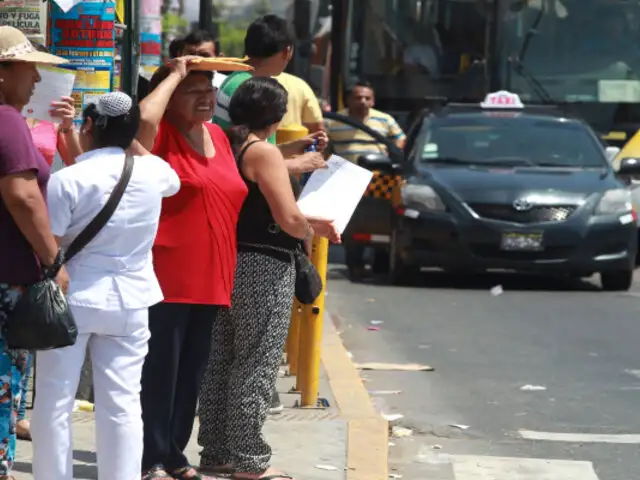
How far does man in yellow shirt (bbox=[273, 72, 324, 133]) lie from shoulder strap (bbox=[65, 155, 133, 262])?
3374 millimetres

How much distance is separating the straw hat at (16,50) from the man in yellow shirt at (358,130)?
996 centimetres

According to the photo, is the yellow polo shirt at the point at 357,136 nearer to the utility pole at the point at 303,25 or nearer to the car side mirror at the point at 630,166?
the car side mirror at the point at 630,166

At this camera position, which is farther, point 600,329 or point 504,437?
point 600,329

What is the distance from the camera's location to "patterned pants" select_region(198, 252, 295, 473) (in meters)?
6.67

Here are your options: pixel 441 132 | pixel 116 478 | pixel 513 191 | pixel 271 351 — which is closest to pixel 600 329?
pixel 513 191

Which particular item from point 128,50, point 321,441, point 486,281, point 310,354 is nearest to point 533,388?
point 310,354

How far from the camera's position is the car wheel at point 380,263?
16500 mm

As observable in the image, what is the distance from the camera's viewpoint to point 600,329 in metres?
12.4

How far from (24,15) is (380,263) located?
8.93 meters

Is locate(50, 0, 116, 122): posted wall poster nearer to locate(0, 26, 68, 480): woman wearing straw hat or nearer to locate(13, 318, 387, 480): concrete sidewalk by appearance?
locate(13, 318, 387, 480): concrete sidewalk

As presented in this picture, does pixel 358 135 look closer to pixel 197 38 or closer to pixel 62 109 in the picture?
pixel 197 38

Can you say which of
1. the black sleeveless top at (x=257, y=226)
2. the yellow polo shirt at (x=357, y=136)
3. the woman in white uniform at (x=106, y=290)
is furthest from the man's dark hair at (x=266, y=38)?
the yellow polo shirt at (x=357, y=136)

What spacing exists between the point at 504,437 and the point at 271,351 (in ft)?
6.89

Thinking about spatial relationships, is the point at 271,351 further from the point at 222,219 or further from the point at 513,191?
the point at 513,191
